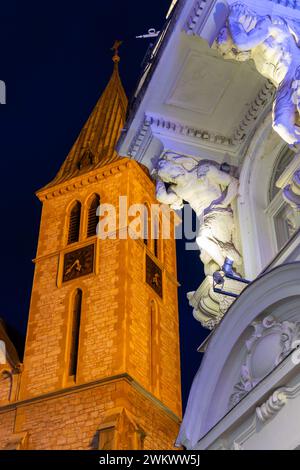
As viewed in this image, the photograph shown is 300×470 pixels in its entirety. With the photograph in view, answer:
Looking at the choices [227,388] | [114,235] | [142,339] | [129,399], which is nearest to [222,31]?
[227,388]

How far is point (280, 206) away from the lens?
675 centimetres

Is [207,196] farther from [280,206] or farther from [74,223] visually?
[74,223]

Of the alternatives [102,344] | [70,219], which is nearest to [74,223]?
[70,219]

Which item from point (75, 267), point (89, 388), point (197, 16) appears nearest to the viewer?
point (197, 16)

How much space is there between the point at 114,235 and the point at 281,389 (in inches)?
1028

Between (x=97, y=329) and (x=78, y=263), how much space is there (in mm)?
4140

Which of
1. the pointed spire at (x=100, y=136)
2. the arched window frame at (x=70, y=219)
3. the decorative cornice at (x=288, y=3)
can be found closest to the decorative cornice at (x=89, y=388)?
the arched window frame at (x=70, y=219)

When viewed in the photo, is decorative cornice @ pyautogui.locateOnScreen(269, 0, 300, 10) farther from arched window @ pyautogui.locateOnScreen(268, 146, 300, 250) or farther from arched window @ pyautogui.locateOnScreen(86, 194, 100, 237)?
arched window @ pyautogui.locateOnScreen(86, 194, 100, 237)

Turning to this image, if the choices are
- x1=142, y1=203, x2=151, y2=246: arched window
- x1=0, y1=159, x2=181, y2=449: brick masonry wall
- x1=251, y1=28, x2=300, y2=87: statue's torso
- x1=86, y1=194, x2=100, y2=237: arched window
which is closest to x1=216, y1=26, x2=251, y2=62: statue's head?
x1=251, y1=28, x2=300, y2=87: statue's torso

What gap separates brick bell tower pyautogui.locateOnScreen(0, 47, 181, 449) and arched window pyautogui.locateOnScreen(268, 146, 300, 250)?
1694 cm

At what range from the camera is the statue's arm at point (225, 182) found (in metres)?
7.18

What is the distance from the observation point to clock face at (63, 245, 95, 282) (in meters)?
30.2

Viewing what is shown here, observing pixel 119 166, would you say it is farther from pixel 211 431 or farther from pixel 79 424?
pixel 211 431
